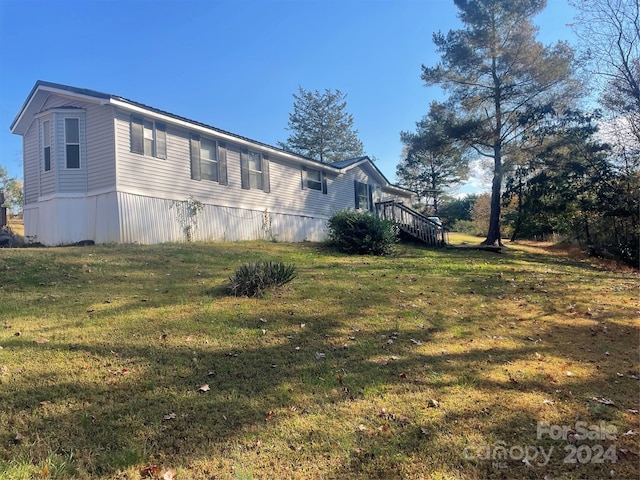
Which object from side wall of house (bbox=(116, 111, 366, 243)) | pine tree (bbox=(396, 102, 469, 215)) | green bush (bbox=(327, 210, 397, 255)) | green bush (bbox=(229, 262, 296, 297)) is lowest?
green bush (bbox=(229, 262, 296, 297))

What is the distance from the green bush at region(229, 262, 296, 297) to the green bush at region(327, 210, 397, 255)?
6936mm

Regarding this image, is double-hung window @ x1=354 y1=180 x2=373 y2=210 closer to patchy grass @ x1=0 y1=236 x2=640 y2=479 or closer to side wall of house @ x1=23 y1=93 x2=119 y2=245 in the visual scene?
side wall of house @ x1=23 y1=93 x2=119 y2=245

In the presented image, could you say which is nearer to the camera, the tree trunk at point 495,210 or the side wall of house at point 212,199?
the side wall of house at point 212,199

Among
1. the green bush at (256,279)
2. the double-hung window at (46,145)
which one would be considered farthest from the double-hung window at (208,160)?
the green bush at (256,279)

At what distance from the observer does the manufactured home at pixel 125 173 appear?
11844mm

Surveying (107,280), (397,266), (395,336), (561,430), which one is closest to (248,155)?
(397,266)

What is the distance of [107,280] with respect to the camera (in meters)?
7.01

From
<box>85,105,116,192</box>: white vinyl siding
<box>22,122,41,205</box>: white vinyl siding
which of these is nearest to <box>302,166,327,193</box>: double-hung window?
<box>85,105,116,192</box>: white vinyl siding

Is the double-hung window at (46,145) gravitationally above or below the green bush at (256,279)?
above

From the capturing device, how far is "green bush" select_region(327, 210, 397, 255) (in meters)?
13.6

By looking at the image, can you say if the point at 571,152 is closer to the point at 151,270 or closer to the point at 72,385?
the point at 151,270

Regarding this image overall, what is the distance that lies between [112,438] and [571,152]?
882 inches

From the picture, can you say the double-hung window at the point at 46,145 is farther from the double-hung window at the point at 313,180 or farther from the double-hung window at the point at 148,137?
the double-hung window at the point at 313,180

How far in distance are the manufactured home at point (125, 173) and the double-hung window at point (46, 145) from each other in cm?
3
